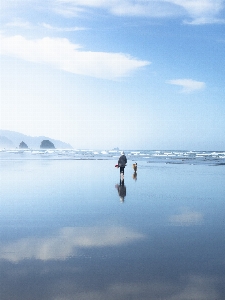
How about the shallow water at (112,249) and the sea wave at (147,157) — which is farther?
the sea wave at (147,157)

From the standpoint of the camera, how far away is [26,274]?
600cm

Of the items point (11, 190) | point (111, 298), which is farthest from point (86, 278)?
point (11, 190)

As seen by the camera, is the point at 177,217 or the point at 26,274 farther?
the point at 177,217

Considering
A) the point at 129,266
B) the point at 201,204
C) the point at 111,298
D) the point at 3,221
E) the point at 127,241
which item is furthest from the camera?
the point at 201,204

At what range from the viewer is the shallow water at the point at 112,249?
5.44 meters

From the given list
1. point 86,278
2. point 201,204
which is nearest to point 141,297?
point 86,278

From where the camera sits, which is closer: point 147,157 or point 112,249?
point 112,249

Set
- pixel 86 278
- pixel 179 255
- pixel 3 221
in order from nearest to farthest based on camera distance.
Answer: pixel 86 278 → pixel 179 255 → pixel 3 221

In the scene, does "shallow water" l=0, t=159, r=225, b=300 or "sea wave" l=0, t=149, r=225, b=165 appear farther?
"sea wave" l=0, t=149, r=225, b=165

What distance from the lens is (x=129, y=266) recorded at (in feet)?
21.0

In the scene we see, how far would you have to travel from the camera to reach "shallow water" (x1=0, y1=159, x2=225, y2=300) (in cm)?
544

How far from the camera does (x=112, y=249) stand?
294 inches

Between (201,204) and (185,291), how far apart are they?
830cm

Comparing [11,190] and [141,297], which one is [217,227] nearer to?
[141,297]
